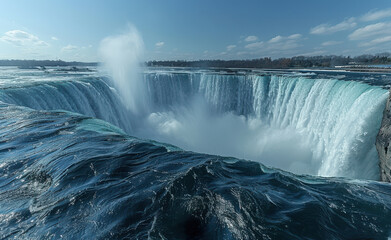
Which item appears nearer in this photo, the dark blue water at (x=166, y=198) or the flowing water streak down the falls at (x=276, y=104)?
the dark blue water at (x=166, y=198)

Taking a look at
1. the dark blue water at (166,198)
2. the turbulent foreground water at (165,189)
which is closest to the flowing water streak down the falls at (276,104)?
the turbulent foreground water at (165,189)

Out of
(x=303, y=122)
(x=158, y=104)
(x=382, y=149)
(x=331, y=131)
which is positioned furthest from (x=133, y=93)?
(x=382, y=149)

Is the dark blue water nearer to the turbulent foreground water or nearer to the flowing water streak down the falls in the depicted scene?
the turbulent foreground water

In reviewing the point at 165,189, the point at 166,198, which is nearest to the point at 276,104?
the point at 165,189

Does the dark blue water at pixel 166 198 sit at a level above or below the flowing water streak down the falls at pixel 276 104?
above

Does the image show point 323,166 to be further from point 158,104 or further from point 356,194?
point 158,104

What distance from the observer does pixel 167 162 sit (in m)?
4.90

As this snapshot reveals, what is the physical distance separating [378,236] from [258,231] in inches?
62.5

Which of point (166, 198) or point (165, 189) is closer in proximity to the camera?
point (166, 198)

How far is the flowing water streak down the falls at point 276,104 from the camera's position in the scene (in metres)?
9.75

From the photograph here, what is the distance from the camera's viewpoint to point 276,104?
19562 millimetres

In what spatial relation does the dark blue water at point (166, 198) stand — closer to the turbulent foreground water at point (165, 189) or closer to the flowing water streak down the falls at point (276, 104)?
the turbulent foreground water at point (165, 189)

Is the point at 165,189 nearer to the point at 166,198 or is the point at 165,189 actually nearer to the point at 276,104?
the point at 166,198

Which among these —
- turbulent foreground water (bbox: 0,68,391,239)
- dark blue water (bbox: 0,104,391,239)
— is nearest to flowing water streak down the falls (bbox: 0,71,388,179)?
turbulent foreground water (bbox: 0,68,391,239)
